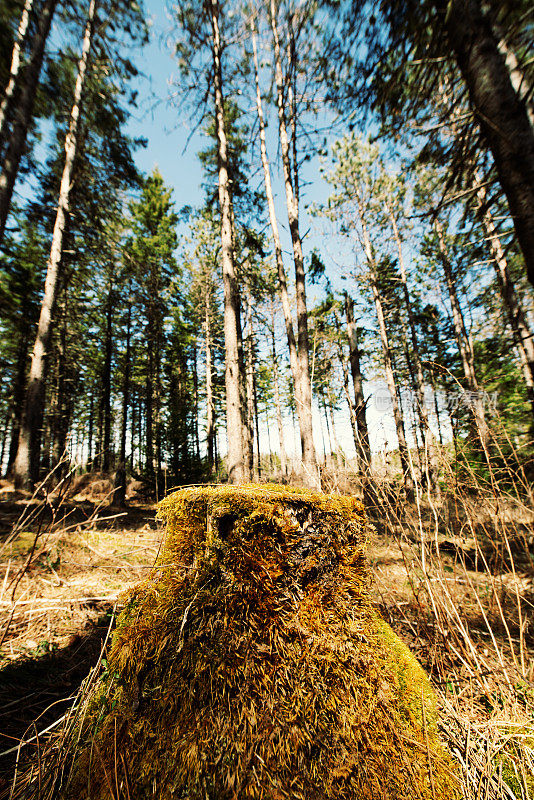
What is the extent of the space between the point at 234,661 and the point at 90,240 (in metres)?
12.5

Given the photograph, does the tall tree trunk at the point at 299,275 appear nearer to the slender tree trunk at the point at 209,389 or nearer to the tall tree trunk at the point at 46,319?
the tall tree trunk at the point at 46,319

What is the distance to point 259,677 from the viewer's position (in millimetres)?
1045

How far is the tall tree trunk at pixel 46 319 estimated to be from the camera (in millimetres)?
7008

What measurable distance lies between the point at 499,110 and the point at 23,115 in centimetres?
949

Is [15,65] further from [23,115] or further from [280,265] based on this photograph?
[280,265]

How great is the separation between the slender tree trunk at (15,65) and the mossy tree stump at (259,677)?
10.2 metres

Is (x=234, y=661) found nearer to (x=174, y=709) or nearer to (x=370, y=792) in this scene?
(x=174, y=709)

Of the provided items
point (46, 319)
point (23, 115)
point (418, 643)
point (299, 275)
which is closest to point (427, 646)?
point (418, 643)

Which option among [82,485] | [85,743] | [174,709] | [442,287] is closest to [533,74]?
[174,709]

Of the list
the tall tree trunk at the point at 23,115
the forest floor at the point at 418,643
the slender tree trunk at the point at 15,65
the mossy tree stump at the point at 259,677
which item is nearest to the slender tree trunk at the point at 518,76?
the forest floor at the point at 418,643

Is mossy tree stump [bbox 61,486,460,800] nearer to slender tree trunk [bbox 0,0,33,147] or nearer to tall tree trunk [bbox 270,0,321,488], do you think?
tall tree trunk [bbox 270,0,321,488]

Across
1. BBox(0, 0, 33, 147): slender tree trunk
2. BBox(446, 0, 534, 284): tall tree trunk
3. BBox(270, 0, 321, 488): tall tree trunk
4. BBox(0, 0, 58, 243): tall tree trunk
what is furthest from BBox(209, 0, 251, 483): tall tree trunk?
BBox(446, 0, 534, 284): tall tree trunk

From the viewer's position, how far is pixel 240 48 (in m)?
8.43

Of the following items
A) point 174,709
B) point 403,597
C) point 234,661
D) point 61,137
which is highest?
point 61,137
